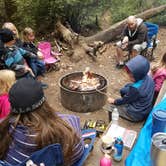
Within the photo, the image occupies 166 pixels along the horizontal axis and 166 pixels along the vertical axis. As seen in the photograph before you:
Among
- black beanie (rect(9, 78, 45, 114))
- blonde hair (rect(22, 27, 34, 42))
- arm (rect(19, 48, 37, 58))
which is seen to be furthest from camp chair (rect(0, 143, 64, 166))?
blonde hair (rect(22, 27, 34, 42))

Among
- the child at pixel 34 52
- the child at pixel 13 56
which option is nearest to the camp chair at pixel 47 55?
the child at pixel 34 52

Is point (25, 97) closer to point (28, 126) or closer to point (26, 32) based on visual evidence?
point (28, 126)

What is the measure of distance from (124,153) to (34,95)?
1.48 metres

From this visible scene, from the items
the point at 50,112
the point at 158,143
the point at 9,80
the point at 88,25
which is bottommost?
the point at 88,25

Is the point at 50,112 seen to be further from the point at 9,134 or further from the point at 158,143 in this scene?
the point at 158,143

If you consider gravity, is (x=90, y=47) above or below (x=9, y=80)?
below

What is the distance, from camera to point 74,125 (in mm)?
3322

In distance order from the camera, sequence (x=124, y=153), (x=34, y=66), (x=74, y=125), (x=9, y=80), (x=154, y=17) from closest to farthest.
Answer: (x=74, y=125) → (x=124, y=153) → (x=9, y=80) → (x=34, y=66) → (x=154, y=17)

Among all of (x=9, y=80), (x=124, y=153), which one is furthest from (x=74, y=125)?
(x=9, y=80)

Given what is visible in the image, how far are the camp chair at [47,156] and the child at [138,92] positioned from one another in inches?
77.2

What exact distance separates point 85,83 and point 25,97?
369 centimetres

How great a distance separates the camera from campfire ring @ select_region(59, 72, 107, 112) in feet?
20.3

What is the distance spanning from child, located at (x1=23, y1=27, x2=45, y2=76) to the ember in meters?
0.92

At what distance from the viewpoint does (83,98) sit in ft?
20.4
